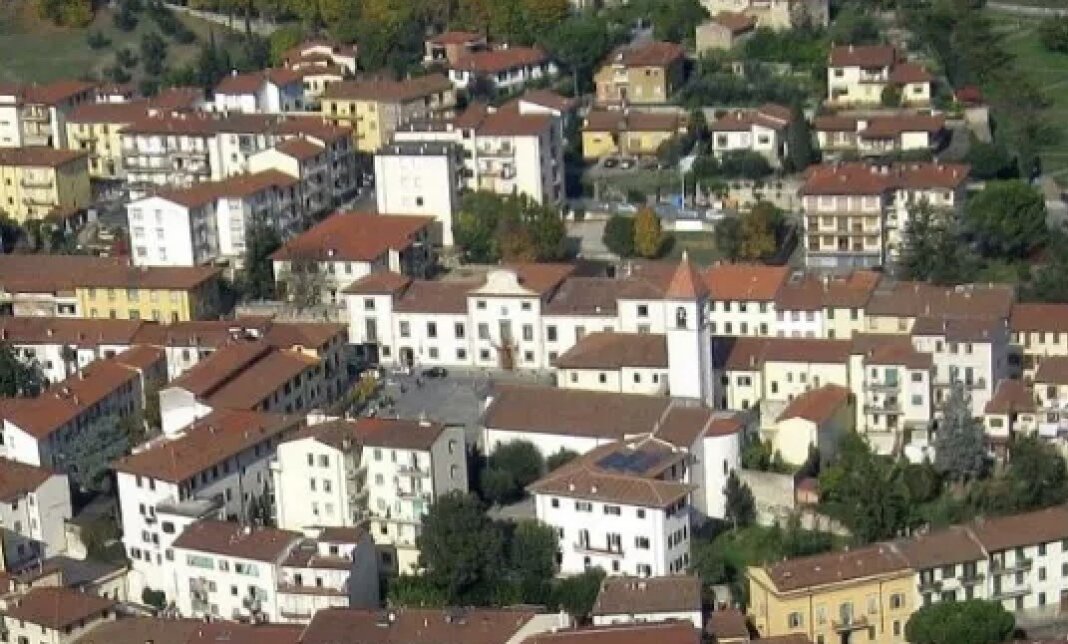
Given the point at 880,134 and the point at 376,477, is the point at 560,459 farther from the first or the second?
the point at 880,134

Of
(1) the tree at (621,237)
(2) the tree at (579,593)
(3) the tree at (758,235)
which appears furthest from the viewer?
(1) the tree at (621,237)

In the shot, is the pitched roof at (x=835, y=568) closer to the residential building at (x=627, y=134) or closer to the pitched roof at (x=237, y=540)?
the pitched roof at (x=237, y=540)

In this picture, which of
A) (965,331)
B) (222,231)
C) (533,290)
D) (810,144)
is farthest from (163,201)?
(965,331)

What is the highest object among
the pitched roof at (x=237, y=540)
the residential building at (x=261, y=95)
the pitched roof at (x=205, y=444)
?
the residential building at (x=261, y=95)

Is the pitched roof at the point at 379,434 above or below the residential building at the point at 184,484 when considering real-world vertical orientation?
above

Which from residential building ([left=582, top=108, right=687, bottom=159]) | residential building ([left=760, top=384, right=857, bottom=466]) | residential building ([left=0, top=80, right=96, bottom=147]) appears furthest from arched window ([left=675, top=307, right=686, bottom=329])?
residential building ([left=0, top=80, right=96, bottom=147])

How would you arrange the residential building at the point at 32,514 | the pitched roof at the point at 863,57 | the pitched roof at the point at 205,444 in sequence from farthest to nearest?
the pitched roof at the point at 863,57 → the residential building at the point at 32,514 → the pitched roof at the point at 205,444

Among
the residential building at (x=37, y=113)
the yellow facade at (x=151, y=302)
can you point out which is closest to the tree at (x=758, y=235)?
the yellow facade at (x=151, y=302)

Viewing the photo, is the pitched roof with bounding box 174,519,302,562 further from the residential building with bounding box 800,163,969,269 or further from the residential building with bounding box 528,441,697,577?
the residential building with bounding box 800,163,969,269
